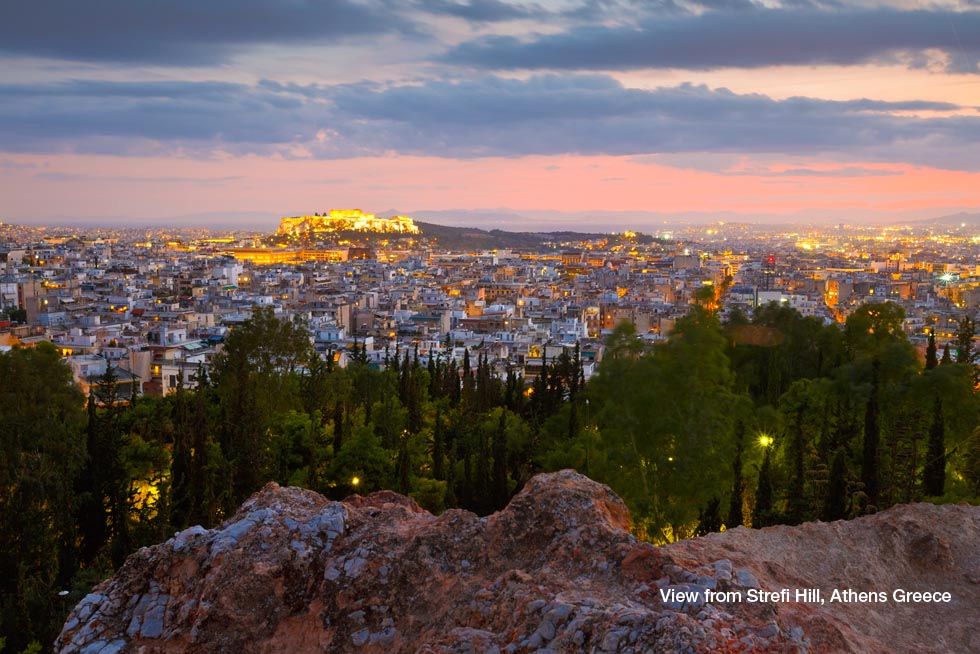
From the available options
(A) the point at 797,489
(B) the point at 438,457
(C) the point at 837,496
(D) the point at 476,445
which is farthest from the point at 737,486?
(D) the point at 476,445

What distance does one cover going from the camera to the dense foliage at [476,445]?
12484 mm

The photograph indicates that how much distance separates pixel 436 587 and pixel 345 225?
175414mm

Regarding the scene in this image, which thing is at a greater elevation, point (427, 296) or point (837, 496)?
point (837, 496)

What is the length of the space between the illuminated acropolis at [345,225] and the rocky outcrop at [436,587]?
167 metres

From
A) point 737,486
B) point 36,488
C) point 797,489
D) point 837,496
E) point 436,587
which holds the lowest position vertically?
point 36,488

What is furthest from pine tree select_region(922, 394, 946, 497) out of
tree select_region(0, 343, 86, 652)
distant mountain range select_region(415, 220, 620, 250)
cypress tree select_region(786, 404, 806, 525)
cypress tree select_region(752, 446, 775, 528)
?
distant mountain range select_region(415, 220, 620, 250)

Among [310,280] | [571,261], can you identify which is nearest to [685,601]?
[310,280]

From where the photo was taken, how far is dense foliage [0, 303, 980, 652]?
41.0ft

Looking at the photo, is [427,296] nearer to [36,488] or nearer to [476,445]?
[476,445]

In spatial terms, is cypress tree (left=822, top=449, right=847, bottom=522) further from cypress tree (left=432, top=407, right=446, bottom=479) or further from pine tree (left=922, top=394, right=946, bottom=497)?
cypress tree (left=432, top=407, right=446, bottom=479)

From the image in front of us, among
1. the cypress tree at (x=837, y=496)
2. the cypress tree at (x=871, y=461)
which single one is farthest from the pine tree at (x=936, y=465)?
the cypress tree at (x=837, y=496)

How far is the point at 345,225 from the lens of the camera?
17738 cm

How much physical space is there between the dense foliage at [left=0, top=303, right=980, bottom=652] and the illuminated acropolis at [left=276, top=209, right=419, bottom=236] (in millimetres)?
153563

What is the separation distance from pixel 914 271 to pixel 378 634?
10326 cm
